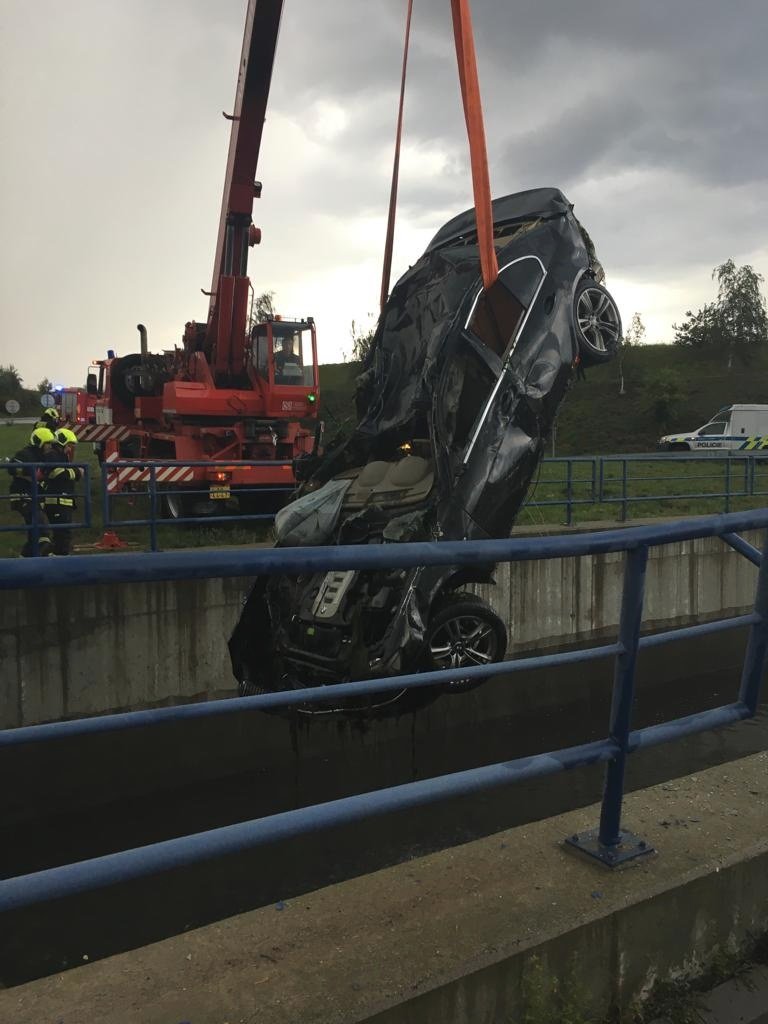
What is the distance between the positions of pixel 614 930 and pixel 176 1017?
43.6 inches

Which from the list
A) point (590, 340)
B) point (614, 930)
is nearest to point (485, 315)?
point (590, 340)

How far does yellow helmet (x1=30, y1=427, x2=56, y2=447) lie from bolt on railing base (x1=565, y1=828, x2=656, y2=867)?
8393 millimetres

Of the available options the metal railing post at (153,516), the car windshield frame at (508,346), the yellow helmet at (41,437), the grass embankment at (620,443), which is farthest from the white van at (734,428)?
the car windshield frame at (508,346)

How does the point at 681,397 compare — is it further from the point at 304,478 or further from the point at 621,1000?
the point at 621,1000

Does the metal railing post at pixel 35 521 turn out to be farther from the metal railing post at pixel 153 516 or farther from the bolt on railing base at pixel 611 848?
the bolt on railing base at pixel 611 848

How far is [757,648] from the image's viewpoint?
262 cm

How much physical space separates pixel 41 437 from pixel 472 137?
6.50 metres

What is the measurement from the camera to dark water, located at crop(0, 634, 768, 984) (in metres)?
5.43

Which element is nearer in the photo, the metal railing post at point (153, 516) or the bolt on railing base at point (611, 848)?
the bolt on railing base at point (611, 848)

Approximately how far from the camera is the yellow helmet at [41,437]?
30.5ft

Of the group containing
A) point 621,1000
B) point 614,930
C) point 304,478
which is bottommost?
point 621,1000

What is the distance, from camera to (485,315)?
578cm

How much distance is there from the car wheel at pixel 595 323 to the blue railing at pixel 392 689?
339 centimetres

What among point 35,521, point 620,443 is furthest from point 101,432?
point 620,443
